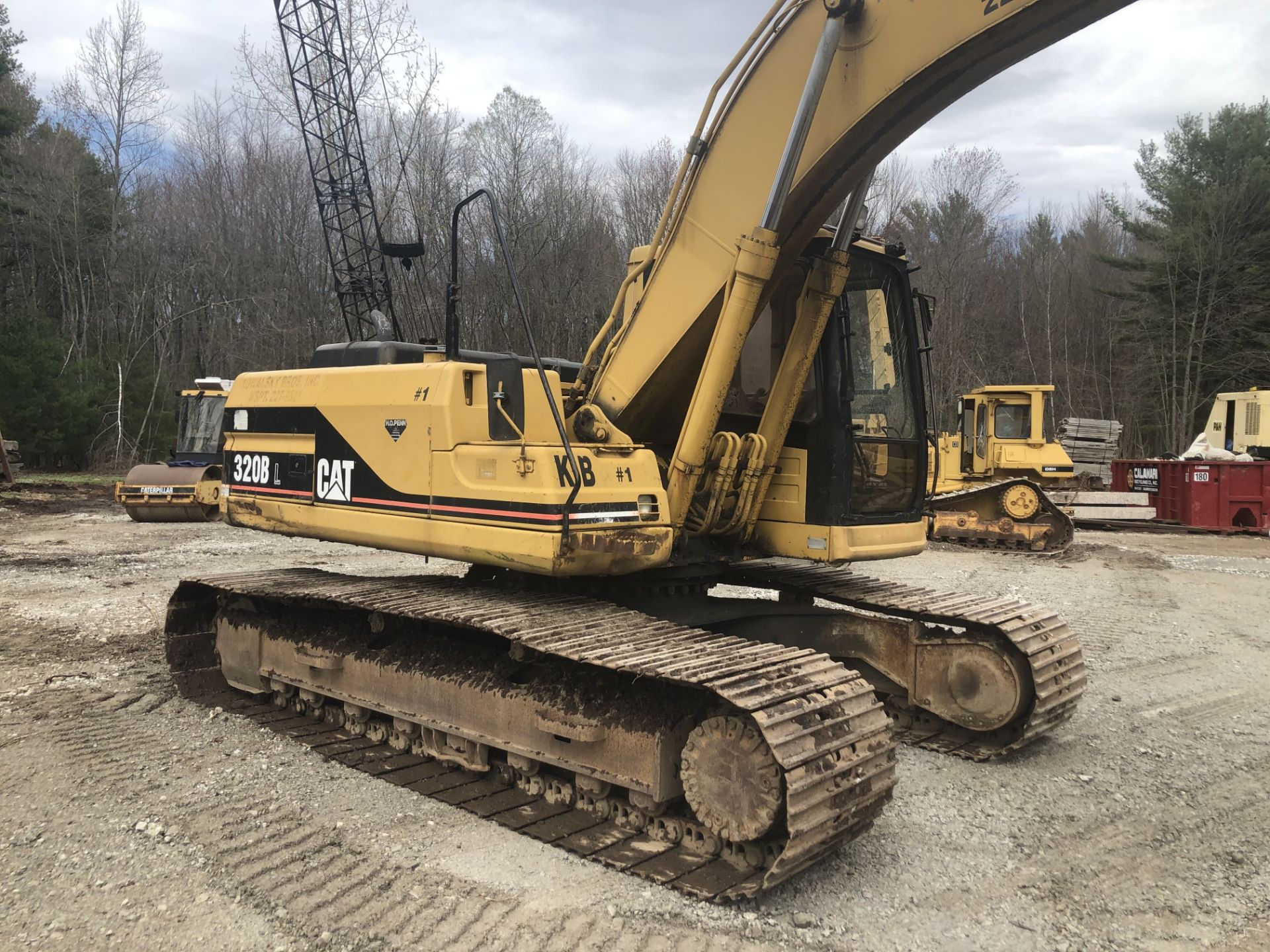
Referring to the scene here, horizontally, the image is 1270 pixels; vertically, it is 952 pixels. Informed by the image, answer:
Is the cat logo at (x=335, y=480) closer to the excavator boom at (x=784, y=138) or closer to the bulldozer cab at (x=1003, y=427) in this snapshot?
the excavator boom at (x=784, y=138)

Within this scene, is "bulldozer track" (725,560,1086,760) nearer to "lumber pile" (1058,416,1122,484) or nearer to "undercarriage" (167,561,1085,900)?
"undercarriage" (167,561,1085,900)

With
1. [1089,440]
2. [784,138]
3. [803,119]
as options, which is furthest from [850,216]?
[1089,440]

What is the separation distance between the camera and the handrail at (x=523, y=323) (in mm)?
3980

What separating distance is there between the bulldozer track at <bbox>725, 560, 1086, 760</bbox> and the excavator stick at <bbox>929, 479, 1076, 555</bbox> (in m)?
8.83

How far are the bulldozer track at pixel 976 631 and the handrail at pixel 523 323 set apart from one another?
179 cm

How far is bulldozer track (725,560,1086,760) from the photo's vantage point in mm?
4773

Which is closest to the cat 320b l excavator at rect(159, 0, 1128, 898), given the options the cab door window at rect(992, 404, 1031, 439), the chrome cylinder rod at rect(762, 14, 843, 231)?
the chrome cylinder rod at rect(762, 14, 843, 231)

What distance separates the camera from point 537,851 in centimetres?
375

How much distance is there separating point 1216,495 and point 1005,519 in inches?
218

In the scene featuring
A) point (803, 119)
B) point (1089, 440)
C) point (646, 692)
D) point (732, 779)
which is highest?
point (803, 119)

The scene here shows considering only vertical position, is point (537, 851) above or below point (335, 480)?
below

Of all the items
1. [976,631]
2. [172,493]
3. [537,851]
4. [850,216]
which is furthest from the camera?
[172,493]

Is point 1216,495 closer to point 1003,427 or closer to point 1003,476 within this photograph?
point 1003,476

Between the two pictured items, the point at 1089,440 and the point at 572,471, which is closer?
the point at 572,471
